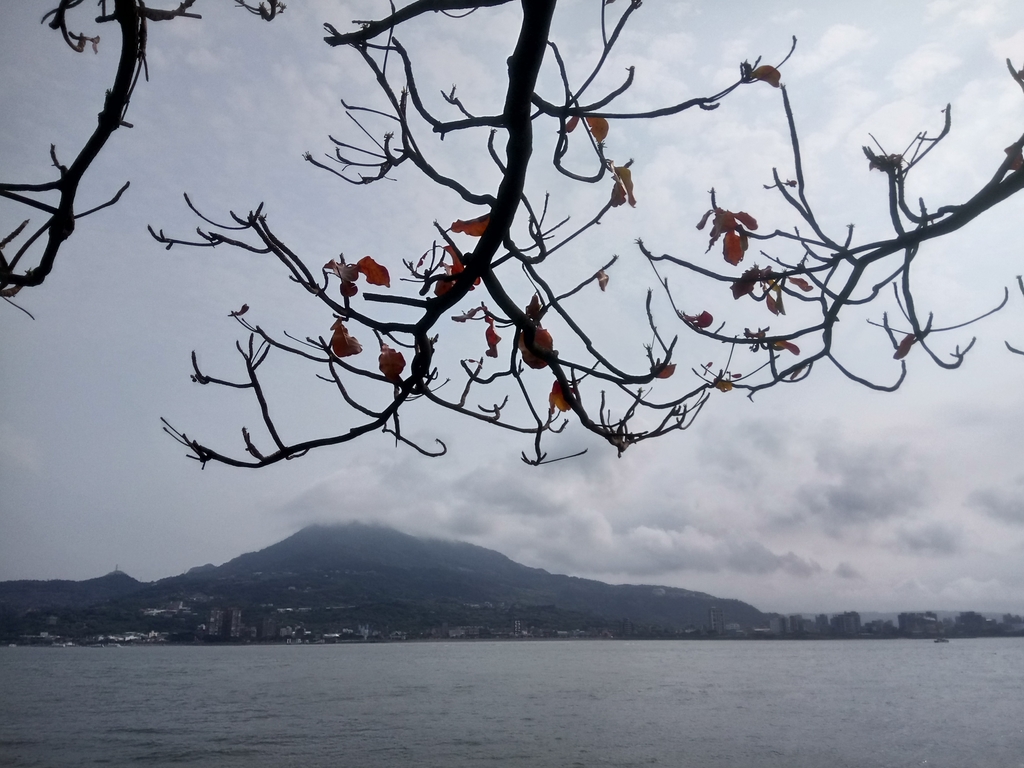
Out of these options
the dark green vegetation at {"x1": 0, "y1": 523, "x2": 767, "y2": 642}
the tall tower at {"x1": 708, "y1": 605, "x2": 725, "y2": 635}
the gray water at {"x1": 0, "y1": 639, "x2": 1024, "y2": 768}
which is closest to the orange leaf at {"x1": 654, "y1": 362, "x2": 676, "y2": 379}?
the gray water at {"x1": 0, "y1": 639, "x2": 1024, "y2": 768}

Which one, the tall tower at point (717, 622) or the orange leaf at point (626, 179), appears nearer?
the orange leaf at point (626, 179)

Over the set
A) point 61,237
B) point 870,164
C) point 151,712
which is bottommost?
point 151,712

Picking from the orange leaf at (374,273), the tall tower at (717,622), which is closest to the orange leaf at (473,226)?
the orange leaf at (374,273)

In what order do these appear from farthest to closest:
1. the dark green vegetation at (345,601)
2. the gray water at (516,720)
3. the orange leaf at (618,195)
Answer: the dark green vegetation at (345,601)
the gray water at (516,720)
the orange leaf at (618,195)

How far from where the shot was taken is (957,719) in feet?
127

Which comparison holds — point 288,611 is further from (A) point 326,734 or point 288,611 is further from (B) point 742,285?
(B) point 742,285

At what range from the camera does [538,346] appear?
5.59 ft

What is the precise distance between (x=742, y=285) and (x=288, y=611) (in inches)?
4739

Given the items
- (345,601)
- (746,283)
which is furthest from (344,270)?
(345,601)

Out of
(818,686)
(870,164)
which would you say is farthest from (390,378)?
(818,686)

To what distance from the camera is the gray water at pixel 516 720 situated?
28422mm

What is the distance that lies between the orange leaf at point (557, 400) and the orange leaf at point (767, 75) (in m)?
0.80

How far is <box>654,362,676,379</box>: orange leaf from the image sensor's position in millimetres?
1698

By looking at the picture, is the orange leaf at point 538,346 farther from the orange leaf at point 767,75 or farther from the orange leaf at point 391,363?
the orange leaf at point 767,75
